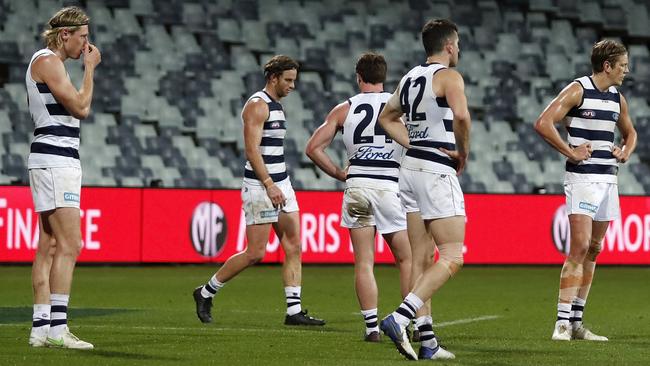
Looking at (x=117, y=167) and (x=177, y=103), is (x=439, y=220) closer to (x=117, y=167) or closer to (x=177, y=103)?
(x=117, y=167)

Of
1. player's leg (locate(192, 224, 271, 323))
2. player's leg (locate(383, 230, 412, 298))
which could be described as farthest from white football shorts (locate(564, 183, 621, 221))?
player's leg (locate(192, 224, 271, 323))

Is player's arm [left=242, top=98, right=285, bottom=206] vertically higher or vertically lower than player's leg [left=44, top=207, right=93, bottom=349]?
higher

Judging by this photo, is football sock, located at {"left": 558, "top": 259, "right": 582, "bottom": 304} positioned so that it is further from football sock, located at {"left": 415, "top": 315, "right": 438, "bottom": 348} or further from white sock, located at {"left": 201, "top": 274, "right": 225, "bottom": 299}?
white sock, located at {"left": 201, "top": 274, "right": 225, "bottom": 299}

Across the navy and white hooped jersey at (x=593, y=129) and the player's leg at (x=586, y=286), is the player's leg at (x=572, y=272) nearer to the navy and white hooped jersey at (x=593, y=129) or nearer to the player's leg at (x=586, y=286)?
the player's leg at (x=586, y=286)

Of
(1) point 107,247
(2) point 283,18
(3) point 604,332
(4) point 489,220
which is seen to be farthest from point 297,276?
(2) point 283,18

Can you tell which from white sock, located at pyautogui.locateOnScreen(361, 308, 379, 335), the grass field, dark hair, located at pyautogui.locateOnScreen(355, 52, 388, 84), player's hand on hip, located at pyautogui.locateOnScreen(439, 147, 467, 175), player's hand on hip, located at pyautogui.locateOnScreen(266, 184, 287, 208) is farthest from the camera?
player's hand on hip, located at pyautogui.locateOnScreen(266, 184, 287, 208)

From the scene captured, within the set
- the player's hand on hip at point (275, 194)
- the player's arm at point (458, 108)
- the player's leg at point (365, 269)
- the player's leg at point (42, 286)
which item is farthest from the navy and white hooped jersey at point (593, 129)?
the player's leg at point (42, 286)

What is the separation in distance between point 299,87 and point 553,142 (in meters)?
14.8

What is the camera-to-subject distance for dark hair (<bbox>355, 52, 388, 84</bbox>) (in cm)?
904

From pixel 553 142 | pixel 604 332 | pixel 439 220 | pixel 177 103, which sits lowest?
pixel 604 332

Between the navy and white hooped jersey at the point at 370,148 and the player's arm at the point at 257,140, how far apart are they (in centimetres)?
105

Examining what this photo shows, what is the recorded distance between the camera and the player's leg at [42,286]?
798 cm

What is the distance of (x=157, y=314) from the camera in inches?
439

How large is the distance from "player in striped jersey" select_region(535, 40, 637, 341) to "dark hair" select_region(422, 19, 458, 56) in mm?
1815
